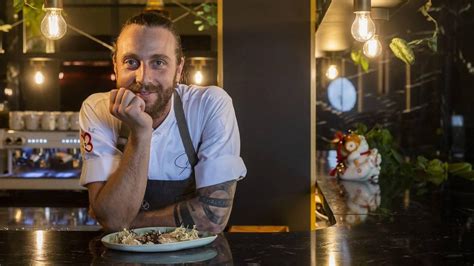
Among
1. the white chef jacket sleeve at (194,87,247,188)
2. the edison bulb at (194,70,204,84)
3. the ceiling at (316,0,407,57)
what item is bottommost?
the white chef jacket sleeve at (194,87,247,188)

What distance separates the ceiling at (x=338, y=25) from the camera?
3.12 metres

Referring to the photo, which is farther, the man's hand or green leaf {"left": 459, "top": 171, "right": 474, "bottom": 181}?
green leaf {"left": 459, "top": 171, "right": 474, "bottom": 181}

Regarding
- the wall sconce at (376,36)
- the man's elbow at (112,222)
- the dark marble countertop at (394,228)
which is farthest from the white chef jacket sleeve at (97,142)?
the wall sconce at (376,36)

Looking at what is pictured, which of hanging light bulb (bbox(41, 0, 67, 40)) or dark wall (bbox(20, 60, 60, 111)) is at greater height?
hanging light bulb (bbox(41, 0, 67, 40))

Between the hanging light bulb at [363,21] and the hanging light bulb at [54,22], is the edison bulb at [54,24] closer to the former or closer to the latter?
the hanging light bulb at [54,22]

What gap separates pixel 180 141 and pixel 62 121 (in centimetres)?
273

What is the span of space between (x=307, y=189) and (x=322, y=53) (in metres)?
2.15

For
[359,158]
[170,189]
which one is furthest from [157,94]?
[359,158]

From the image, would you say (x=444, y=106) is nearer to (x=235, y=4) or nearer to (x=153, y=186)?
(x=235, y=4)

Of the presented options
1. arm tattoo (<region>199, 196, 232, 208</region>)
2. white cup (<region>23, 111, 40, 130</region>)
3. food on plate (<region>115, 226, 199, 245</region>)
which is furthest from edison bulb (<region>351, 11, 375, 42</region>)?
white cup (<region>23, 111, 40, 130</region>)

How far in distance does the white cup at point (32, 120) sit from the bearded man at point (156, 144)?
8.85 ft

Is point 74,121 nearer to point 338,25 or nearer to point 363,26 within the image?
point 338,25

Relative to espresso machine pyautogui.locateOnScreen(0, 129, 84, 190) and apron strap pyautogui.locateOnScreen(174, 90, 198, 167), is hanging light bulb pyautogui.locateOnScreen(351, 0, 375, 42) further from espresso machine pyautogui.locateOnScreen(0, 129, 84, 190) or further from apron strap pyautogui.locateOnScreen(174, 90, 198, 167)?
espresso machine pyautogui.locateOnScreen(0, 129, 84, 190)

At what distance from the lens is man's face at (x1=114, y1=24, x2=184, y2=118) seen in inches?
89.7
